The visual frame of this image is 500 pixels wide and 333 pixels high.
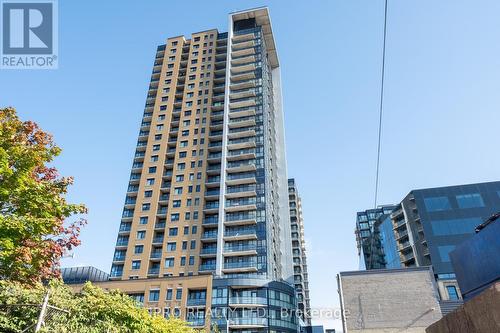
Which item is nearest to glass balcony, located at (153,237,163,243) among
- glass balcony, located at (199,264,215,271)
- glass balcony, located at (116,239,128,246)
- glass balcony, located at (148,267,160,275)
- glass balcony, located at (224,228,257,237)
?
glass balcony, located at (148,267,160,275)

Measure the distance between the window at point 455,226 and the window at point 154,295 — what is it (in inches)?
1756

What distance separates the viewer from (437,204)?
183 feet

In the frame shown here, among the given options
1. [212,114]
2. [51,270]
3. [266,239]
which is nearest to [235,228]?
[266,239]

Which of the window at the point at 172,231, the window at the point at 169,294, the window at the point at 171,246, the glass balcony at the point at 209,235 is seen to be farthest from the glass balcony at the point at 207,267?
the window at the point at 172,231

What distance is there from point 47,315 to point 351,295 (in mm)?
25082

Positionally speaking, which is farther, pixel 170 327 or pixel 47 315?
pixel 170 327

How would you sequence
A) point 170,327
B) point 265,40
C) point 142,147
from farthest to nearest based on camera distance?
point 265,40
point 142,147
point 170,327

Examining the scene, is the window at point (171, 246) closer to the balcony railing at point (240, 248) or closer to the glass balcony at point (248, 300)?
the balcony railing at point (240, 248)

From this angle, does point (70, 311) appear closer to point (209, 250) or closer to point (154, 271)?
point (209, 250)

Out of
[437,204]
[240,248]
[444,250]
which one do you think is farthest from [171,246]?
[437,204]

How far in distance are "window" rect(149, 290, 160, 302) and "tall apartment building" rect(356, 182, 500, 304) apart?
4073 cm

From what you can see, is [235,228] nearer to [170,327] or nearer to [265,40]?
[170,327]

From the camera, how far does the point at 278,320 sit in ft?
151

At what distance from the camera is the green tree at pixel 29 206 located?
35.8 feet
